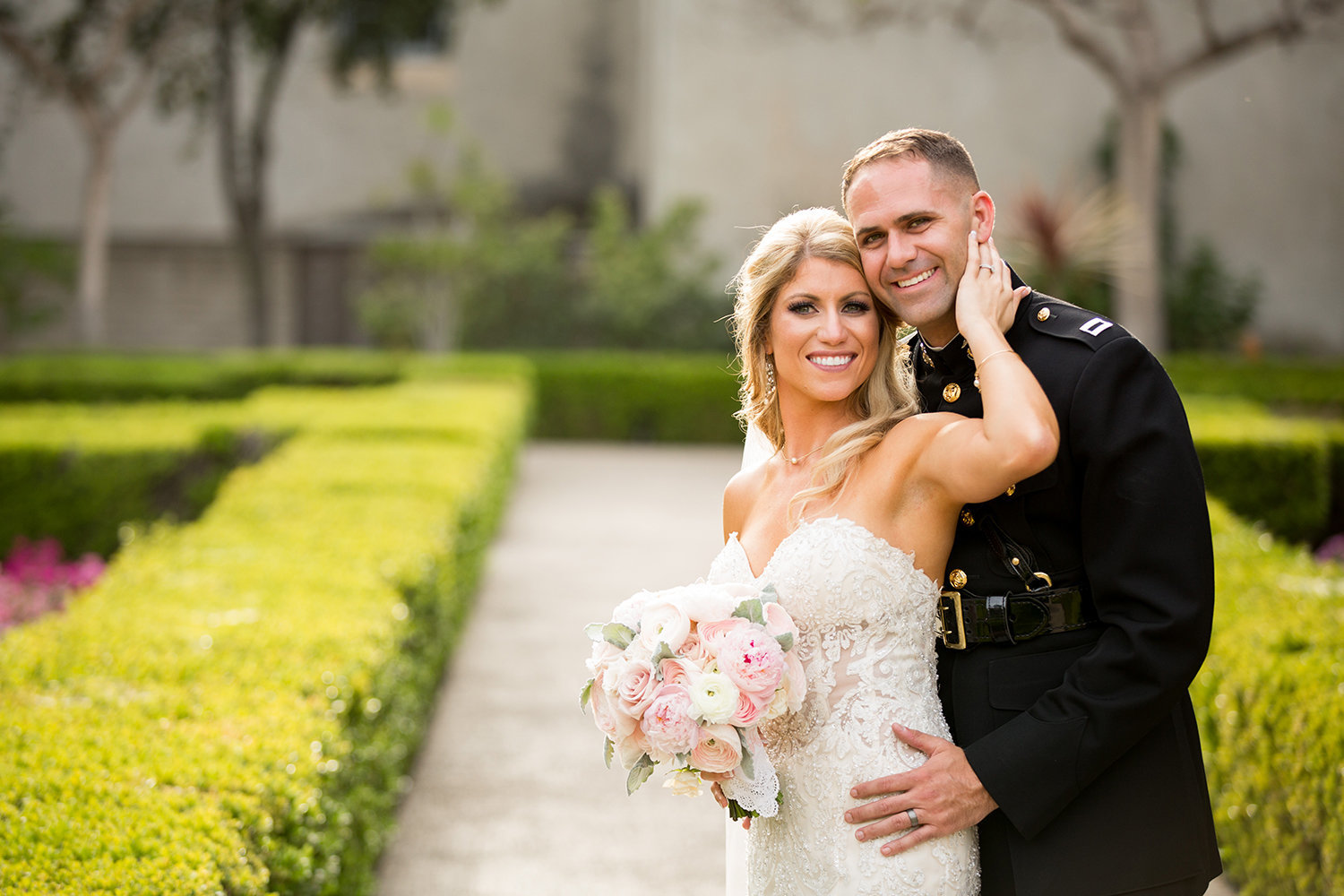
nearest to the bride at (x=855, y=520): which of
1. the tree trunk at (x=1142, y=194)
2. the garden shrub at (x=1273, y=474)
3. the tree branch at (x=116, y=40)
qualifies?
the garden shrub at (x=1273, y=474)

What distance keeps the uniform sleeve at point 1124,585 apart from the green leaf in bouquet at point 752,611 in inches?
20.1

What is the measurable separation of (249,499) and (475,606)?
78.7 inches

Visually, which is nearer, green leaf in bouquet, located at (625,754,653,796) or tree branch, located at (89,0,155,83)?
green leaf in bouquet, located at (625,754,653,796)

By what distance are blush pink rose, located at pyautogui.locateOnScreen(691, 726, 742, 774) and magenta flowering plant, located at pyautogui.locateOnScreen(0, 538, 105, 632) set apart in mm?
4738

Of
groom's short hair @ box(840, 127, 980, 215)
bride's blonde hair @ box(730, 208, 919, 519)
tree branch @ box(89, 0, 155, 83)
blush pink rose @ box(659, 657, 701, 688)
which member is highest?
tree branch @ box(89, 0, 155, 83)

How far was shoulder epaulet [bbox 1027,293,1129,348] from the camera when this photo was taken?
213 cm

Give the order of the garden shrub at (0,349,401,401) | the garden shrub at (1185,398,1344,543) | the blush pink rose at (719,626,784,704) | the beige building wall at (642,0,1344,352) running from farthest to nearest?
the beige building wall at (642,0,1344,352) → the garden shrub at (0,349,401,401) → the garden shrub at (1185,398,1344,543) → the blush pink rose at (719,626,784,704)

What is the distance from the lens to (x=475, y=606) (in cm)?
824

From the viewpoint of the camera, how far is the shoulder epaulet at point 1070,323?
2.13 metres

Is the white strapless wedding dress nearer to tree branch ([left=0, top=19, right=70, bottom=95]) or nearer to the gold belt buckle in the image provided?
the gold belt buckle

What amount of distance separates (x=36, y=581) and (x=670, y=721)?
6.63m

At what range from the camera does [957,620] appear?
2307mm

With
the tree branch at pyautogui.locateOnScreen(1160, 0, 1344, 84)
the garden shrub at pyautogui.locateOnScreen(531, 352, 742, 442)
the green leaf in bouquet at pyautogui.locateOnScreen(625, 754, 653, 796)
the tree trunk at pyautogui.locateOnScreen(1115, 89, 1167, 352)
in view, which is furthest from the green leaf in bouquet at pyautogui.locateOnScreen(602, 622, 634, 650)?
the garden shrub at pyautogui.locateOnScreen(531, 352, 742, 442)

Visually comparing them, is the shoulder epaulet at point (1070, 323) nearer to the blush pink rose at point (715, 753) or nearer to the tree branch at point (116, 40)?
the blush pink rose at point (715, 753)
